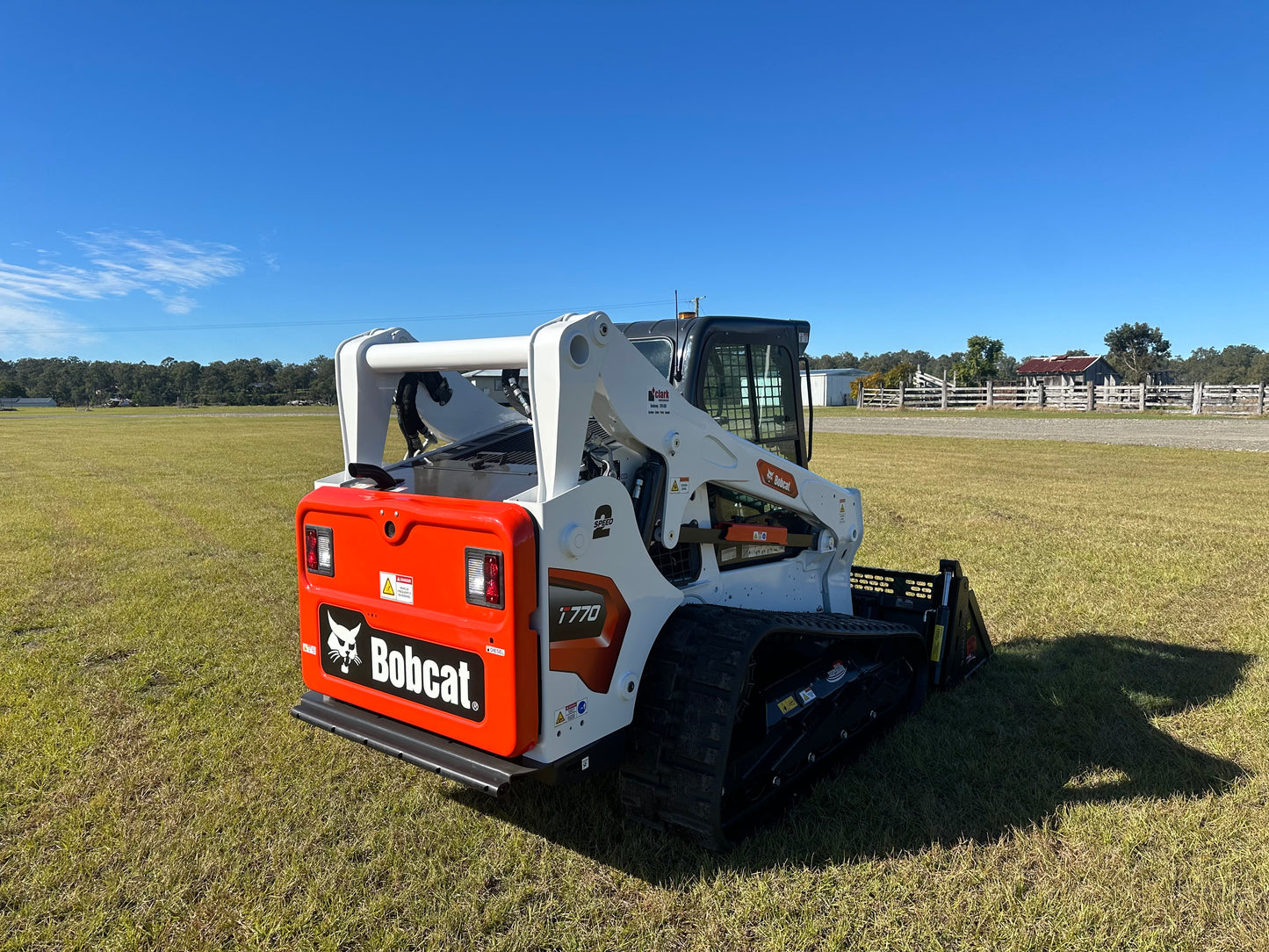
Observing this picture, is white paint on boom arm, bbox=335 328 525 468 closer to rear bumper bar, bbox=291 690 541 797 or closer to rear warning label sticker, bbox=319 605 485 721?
rear warning label sticker, bbox=319 605 485 721

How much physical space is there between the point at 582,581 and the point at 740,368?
6.22 ft

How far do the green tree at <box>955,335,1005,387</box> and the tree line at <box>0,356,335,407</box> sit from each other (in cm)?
6303

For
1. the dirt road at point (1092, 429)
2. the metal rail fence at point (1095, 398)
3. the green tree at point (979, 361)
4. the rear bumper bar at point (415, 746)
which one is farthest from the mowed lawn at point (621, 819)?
the green tree at point (979, 361)

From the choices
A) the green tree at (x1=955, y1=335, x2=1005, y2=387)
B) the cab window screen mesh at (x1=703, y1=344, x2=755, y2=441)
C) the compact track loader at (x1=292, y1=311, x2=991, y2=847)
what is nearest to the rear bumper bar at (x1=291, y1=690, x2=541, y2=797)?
the compact track loader at (x1=292, y1=311, x2=991, y2=847)

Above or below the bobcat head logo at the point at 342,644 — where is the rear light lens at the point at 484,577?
above

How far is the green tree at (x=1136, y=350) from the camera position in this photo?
233ft

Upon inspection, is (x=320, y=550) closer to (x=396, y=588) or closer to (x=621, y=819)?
(x=396, y=588)

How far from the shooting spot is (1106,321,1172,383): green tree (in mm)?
71062

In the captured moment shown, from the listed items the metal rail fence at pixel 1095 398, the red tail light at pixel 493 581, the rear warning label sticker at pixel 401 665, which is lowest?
the rear warning label sticker at pixel 401 665

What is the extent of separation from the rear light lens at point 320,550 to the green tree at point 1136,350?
7982cm

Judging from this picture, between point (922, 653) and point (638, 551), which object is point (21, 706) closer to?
point (638, 551)

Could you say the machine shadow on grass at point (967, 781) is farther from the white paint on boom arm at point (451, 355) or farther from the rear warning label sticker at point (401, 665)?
the white paint on boom arm at point (451, 355)

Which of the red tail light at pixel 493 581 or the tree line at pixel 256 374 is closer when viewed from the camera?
the red tail light at pixel 493 581

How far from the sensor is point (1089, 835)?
3.56 meters
